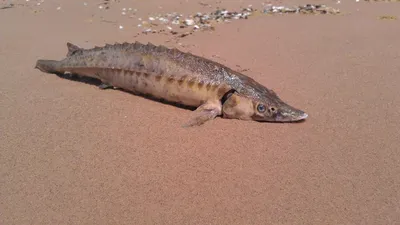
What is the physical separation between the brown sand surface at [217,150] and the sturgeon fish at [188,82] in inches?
5.7

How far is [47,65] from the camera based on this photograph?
5.37 m

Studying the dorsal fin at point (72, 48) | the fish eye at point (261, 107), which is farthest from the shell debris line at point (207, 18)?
the fish eye at point (261, 107)

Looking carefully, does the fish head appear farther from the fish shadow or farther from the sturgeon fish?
the fish shadow

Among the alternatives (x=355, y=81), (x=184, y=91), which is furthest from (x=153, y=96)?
(x=355, y=81)

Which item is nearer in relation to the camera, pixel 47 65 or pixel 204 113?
pixel 204 113

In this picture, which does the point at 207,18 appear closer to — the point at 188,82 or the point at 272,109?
the point at 188,82

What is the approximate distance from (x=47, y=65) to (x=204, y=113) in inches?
103

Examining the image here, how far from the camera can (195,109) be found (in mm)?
4398

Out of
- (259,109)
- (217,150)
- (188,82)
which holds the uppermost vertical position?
(188,82)

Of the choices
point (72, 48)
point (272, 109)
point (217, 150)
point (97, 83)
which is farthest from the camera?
point (72, 48)

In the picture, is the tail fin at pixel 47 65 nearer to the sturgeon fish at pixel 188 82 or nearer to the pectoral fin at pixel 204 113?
the sturgeon fish at pixel 188 82

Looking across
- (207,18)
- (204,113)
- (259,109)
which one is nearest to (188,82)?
(204,113)

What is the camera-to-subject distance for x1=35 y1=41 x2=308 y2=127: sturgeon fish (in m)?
4.12

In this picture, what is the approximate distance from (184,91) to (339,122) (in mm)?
1721
